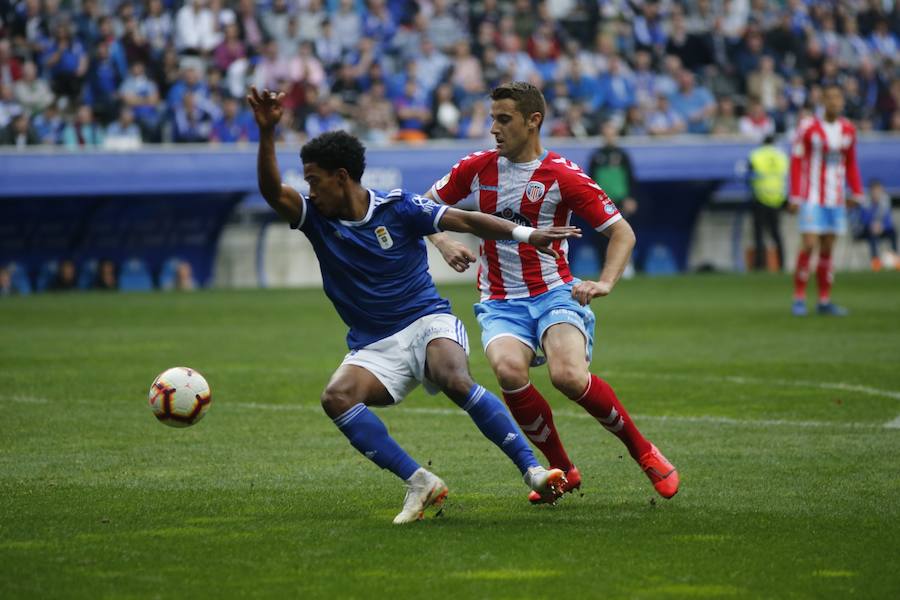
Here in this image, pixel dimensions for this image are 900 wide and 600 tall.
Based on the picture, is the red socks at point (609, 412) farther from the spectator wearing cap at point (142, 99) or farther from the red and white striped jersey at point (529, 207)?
the spectator wearing cap at point (142, 99)

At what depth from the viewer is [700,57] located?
29094 millimetres

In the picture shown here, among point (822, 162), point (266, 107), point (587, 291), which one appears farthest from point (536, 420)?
point (822, 162)

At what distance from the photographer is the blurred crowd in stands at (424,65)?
23.0m

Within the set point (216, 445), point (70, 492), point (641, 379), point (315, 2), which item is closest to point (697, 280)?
point (315, 2)

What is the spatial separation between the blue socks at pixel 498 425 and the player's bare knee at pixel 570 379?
1.36ft

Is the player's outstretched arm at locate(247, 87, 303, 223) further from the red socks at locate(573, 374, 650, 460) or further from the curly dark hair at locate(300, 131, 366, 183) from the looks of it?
the red socks at locate(573, 374, 650, 460)

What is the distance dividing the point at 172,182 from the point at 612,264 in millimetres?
15922

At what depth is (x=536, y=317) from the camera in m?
7.23

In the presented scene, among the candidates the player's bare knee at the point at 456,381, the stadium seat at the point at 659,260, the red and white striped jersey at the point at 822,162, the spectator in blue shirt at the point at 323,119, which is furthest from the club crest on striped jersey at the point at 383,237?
the stadium seat at the point at 659,260

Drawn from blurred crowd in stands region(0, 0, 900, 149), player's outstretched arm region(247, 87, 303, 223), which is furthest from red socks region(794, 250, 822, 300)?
player's outstretched arm region(247, 87, 303, 223)

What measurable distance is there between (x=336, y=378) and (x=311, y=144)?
1020 millimetres

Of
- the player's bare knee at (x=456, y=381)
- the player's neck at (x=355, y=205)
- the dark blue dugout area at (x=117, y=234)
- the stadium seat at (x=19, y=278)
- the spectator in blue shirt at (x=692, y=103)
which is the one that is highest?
the player's neck at (x=355, y=205)

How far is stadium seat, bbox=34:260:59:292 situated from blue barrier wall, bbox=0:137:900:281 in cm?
14

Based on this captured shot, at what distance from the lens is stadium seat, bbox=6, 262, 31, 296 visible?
22.9 meters
